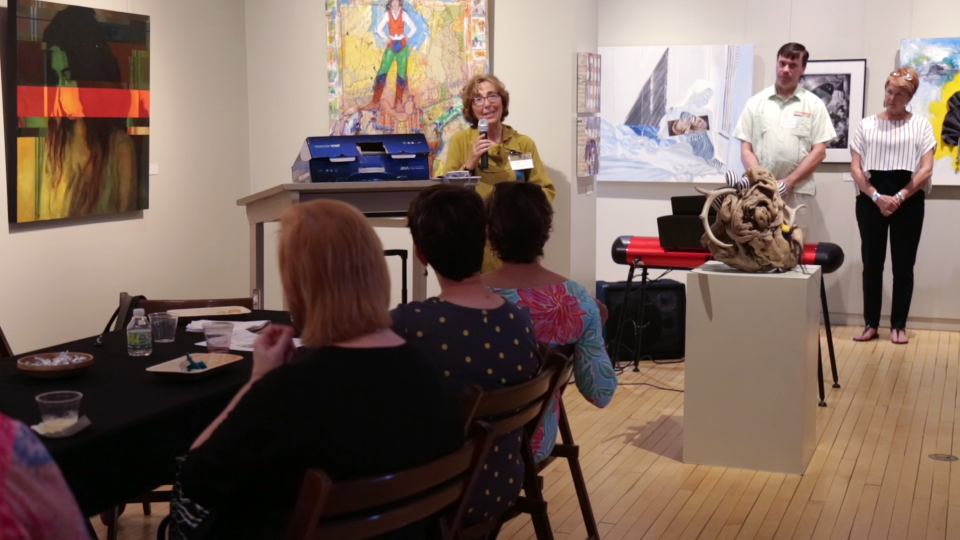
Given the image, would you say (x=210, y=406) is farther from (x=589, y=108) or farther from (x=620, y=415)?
(x=589, y=108)

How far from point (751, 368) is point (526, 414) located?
209 centimetres

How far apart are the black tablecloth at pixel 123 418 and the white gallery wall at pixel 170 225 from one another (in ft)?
7.52

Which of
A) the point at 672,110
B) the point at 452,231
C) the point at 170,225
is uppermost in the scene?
the point at 672,110

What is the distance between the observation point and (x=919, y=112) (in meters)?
7.12

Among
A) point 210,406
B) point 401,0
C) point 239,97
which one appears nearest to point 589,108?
point 401,0

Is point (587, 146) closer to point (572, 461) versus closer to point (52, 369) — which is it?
point (572, 461)

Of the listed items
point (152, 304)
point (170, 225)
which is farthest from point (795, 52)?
point (152, 304)

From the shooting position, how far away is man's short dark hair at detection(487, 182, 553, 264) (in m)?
2.88

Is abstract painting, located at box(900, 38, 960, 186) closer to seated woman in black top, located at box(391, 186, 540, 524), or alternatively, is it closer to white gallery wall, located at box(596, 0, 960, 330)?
white gallery wall, located at box(596, 0, 960, 330)

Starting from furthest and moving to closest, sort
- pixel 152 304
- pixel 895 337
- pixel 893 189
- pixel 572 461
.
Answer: pixel 895 337 → pixel 893 189 → pixel 152 304 → pixel 572 461

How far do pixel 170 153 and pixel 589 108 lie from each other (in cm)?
255

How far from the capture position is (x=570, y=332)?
9.49 ft

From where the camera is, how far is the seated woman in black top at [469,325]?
2297 millimetres

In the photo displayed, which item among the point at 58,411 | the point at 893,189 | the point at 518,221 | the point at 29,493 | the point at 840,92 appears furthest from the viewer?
the point at 840,92
